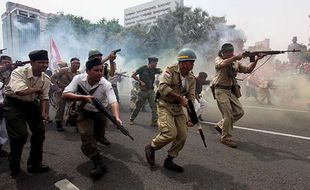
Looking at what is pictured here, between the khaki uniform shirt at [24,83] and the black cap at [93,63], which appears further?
the black cap at [93,63]

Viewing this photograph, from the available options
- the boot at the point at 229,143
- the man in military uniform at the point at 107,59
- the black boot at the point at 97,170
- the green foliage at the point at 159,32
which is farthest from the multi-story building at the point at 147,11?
the black boot at the point at 97,170

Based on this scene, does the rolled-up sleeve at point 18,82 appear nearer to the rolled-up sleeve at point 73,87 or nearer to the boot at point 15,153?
the rolled-up sleeve at point 73,87

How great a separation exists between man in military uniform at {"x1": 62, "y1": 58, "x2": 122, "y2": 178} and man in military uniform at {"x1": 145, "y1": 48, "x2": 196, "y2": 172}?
68 cm

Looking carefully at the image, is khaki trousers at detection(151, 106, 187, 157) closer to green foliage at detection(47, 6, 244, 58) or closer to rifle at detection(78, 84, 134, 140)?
rifle at detection(78, 84, 134, 140)

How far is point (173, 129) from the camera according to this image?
3.97 meters

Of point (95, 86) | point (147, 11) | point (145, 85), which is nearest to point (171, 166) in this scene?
point (95, 86)

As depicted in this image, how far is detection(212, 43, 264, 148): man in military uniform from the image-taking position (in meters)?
5.30

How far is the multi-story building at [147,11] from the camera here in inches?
2272

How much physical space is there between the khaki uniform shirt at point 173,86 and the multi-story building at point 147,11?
5305 centimetres

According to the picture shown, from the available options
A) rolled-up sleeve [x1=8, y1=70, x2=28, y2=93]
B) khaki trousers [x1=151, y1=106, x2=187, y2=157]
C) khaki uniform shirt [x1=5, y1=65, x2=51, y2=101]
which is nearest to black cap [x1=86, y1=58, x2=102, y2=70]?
khaki uniform shirt [x1=5, y1=65, x2=51, y2=101]

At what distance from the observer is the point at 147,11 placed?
6244 cm

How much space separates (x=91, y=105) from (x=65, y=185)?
113 centimetres

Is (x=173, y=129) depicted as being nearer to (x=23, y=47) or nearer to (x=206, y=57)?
(x=206, y=57)

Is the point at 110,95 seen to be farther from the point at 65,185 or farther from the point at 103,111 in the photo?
the point at 65,185
